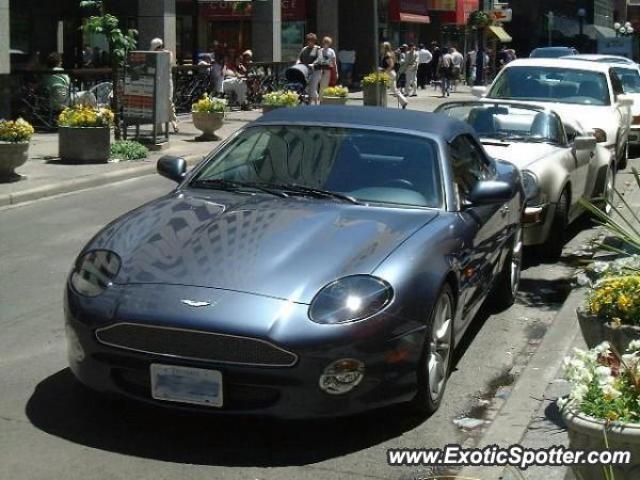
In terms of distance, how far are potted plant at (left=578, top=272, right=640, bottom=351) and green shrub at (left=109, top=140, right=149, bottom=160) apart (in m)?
11.7

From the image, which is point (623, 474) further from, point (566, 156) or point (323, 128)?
point (566, 156)

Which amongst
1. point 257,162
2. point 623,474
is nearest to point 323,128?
point 257,162

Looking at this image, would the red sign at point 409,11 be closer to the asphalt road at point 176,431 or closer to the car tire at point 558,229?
the car tire at point 558,229

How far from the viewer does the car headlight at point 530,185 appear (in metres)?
9.22

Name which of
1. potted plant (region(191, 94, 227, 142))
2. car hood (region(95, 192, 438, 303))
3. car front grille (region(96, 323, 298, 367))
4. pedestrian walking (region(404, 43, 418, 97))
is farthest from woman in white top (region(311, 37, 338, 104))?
car front grille (region(96, 323, 298, 367))

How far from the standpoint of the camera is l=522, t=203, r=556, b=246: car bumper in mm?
9234

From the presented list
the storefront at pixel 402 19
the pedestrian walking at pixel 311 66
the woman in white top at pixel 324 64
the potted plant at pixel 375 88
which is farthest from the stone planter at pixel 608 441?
the storefront at pixel 402 19

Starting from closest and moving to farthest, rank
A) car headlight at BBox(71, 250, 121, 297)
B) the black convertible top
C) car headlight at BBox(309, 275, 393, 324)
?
car headlight at BBox(309, 275, 393, 324)
car headlight at BBox(71, 250, 121, 297)
the black convertible top

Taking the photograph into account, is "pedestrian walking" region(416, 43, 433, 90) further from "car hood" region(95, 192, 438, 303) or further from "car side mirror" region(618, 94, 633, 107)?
"car hood" region(95, 192, 438, 303)

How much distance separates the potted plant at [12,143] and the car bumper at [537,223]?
6918 mm

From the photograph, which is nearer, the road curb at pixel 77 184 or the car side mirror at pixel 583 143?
the car side mirror at pixel 583 143

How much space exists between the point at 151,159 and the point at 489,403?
37.3 feet

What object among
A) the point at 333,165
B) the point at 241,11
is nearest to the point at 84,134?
the point at 333,165

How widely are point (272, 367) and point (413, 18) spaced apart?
128ft
